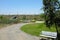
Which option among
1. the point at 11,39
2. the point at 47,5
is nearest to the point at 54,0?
the point at 47,5

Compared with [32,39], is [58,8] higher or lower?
higher

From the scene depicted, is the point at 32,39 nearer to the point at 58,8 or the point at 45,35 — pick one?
the point at 45,35

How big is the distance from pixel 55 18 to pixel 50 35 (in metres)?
2.67

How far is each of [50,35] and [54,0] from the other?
149 inches

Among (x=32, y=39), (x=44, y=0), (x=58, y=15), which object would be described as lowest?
(x=32, y=39)

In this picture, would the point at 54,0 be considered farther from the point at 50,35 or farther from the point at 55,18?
the point at 50,35

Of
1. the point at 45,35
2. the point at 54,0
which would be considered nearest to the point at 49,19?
the point at 54,0

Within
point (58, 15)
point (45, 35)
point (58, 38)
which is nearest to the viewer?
point (58, 15)

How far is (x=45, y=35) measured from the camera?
16.7m

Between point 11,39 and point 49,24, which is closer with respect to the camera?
point 49,24

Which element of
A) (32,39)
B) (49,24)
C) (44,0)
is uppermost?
(44,0)

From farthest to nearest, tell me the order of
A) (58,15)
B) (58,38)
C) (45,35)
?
(45,35) < (58,38) < (58,15)

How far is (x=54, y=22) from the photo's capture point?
1411 cm

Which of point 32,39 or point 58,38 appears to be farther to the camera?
point 32,39
